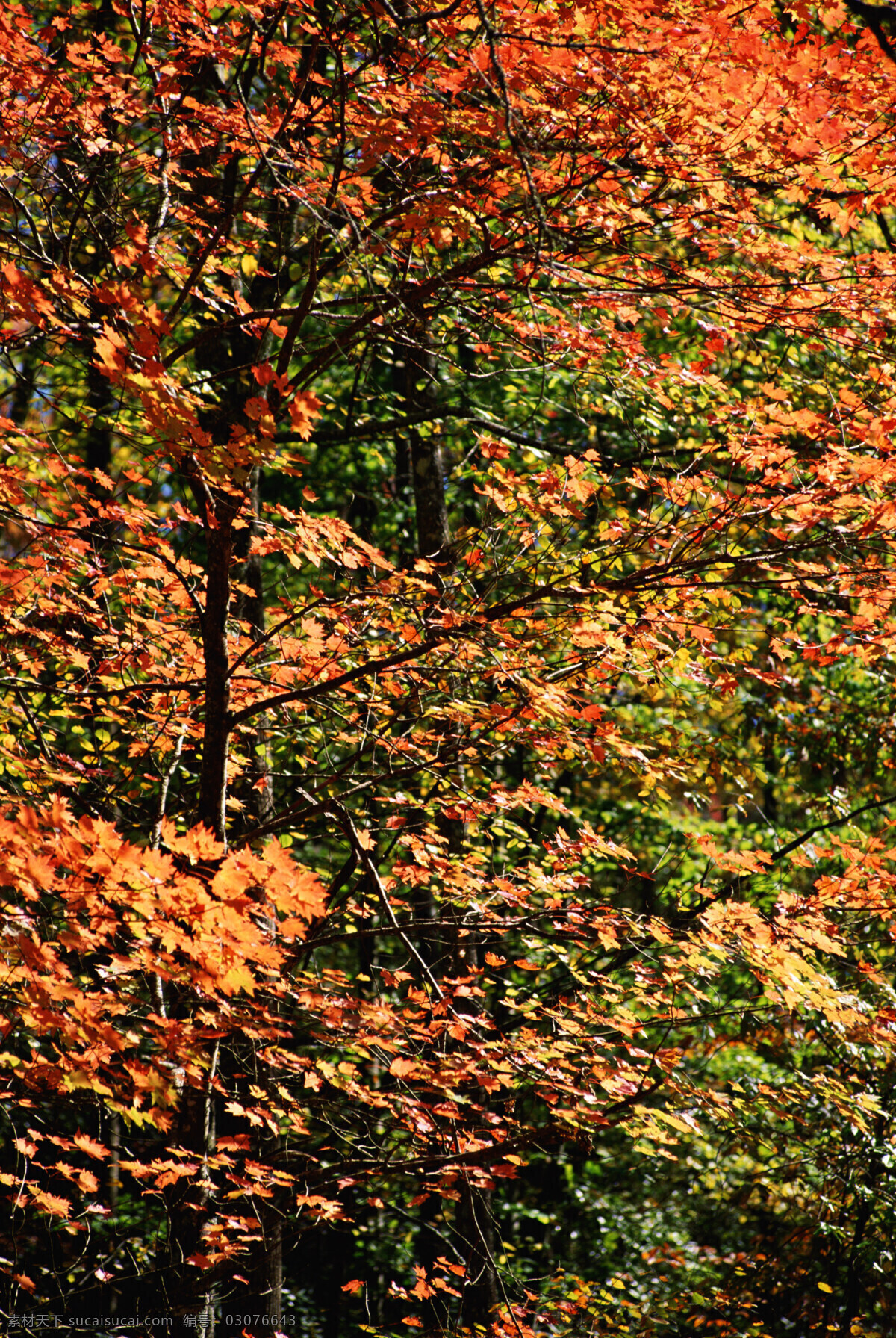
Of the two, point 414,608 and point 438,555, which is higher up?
point 438,555

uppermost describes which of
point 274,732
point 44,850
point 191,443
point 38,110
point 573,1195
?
point 38,110

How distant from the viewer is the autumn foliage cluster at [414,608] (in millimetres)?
3545

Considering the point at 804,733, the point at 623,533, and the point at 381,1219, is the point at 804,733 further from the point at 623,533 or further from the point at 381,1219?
the point at 381,1219

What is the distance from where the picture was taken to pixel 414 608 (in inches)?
162

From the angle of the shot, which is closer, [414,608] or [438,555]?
[414,608]

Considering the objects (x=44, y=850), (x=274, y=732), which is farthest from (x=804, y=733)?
(x=44, y=850)

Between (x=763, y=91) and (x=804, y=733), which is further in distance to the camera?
(x=804, y=733)

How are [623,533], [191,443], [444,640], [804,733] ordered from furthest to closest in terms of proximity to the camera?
[804,733] < [623,533] < [444,640] < [191,443]

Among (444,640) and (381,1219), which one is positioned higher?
(444,640)

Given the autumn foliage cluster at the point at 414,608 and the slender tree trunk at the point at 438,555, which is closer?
the autumn foliage cluster at the point at 414,608

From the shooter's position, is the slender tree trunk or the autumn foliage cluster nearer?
the autumn foliage cluster

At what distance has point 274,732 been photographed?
5.10m

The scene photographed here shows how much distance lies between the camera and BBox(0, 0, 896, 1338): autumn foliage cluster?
11.6 ft

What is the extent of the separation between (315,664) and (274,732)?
1.33ft
